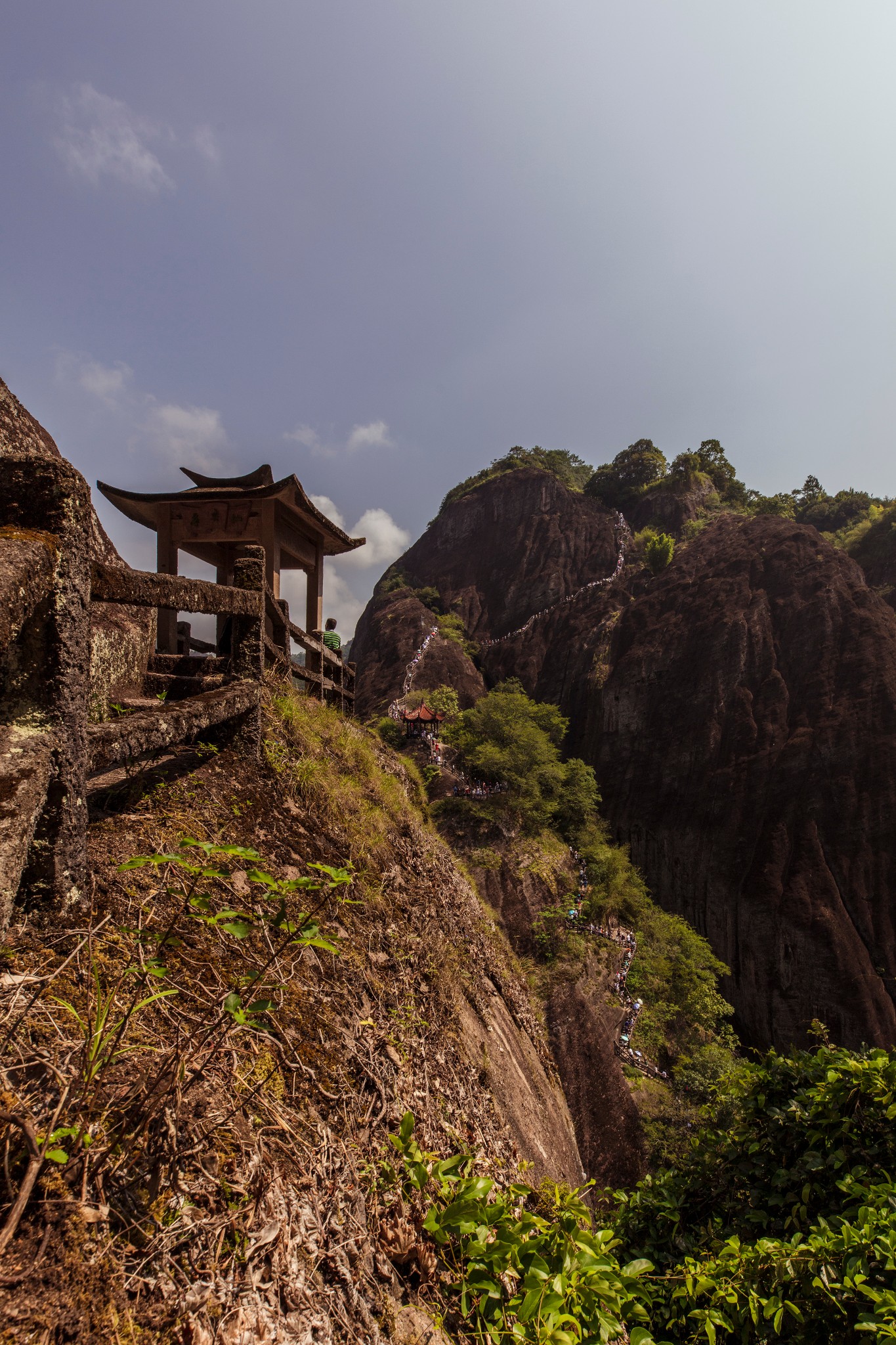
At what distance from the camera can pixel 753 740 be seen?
28891 mm

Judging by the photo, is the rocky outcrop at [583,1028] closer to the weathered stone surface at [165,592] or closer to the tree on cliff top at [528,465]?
the weathered stone surface at [165,592]

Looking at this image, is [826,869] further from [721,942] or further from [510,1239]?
→ [510,1239]

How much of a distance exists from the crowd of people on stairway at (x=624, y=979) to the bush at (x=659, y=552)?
72.5ft

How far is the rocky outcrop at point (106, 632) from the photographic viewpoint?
3.72 meters

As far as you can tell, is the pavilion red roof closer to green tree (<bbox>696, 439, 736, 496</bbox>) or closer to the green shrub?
the green shrub

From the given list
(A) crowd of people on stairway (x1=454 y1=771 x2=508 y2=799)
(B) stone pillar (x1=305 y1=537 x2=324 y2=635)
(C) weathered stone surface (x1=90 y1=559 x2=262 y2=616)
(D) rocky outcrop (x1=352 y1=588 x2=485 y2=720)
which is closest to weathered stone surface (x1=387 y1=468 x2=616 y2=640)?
(D) rocky outcrop (x1=352 y1=588 x2=485 y2=720)

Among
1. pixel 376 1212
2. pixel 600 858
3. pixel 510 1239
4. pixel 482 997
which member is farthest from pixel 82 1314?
pixel 600 858

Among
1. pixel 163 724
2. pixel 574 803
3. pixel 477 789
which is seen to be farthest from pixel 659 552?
pixel 163 724

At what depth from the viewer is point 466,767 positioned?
25984mm

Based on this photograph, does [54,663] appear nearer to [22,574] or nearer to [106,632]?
[22,574]

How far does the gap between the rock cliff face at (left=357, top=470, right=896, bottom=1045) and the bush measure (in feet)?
2.68

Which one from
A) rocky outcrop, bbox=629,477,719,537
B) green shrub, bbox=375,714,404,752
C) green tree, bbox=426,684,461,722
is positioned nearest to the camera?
green shrub, bbox=375,714,404,752

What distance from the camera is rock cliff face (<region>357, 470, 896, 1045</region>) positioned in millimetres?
23203

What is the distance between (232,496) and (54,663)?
27.3 ft
